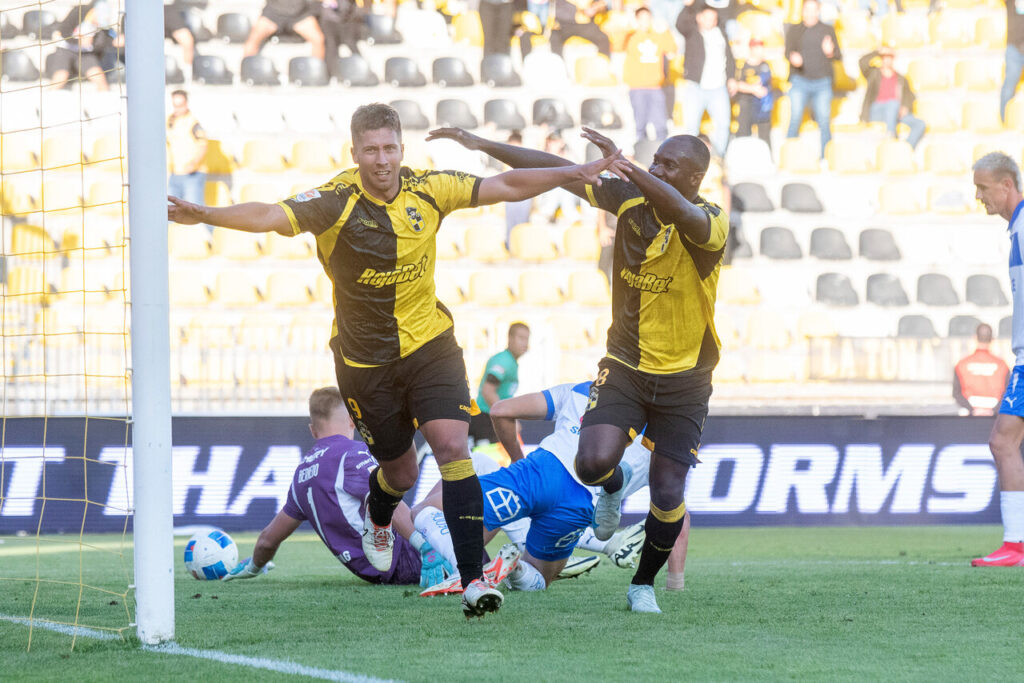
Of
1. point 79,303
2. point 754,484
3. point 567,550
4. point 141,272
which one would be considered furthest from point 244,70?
point 141,272

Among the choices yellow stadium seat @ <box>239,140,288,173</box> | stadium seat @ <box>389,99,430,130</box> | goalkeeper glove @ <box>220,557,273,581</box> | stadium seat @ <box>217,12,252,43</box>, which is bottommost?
goalkeeper glove @ <box>220,557,273,581</box>

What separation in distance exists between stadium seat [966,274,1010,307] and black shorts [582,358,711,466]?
41.8 feet

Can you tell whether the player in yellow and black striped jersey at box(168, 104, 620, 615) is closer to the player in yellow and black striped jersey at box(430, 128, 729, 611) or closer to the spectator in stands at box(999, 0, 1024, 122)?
the player in yellow and black striped jersey at box(430, 128, 729, 611)

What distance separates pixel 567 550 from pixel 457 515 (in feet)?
4.91

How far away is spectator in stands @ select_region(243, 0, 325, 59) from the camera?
18.8 meters

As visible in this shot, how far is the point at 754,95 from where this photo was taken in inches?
730

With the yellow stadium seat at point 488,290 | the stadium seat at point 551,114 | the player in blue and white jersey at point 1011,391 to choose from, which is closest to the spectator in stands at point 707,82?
the stadium seat at point 551,114

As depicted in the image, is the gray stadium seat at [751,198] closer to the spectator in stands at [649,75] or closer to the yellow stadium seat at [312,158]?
the spectator in stands at [649,75]

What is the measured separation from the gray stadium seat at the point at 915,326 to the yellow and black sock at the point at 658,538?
12099mm

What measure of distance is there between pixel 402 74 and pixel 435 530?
13211 mm

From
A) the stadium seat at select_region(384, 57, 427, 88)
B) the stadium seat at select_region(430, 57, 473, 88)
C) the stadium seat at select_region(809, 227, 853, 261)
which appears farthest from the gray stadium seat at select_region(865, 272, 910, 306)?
the stadium seat at select_region(384, 57, 427, 88)

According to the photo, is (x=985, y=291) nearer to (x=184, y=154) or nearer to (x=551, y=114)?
(x=551, y=114)

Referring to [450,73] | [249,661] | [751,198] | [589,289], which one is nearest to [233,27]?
[450,73]

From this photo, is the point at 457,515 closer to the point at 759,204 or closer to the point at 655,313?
the point at 655,313
